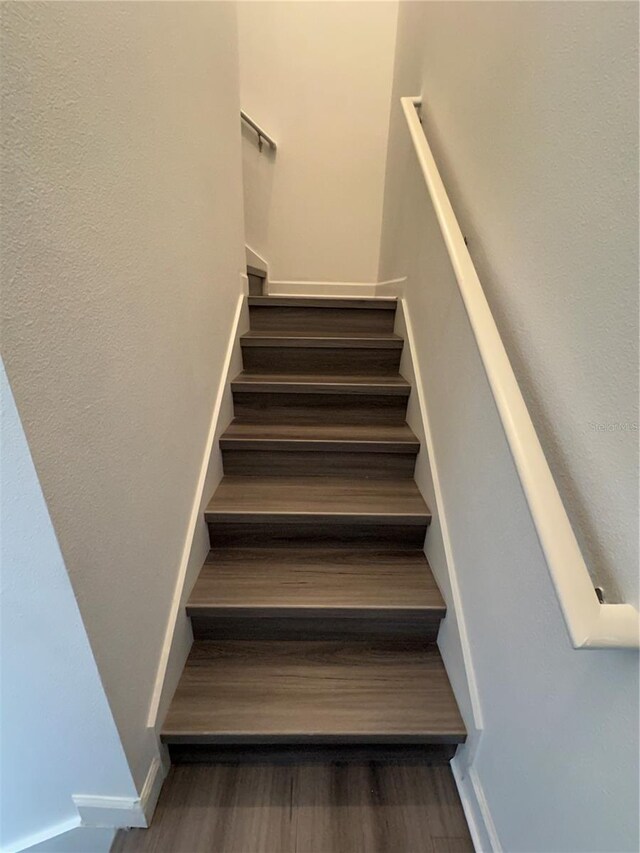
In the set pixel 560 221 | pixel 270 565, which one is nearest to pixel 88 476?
pixel 270 565

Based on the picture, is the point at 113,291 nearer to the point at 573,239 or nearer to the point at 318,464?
the point at 573,239

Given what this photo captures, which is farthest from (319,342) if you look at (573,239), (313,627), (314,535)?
(573,239)

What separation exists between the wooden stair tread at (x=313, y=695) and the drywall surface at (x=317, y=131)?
2.83 meters

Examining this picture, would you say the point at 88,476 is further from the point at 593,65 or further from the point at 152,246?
the point at 593,65

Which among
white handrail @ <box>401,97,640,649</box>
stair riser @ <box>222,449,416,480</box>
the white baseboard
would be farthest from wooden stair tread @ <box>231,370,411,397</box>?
the white baseboard

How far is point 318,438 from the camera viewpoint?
5.72 ft

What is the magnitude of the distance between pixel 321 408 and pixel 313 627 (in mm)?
949

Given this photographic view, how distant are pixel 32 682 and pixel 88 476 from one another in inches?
18.4

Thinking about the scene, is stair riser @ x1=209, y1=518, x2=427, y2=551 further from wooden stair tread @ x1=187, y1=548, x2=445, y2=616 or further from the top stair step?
the top stair step

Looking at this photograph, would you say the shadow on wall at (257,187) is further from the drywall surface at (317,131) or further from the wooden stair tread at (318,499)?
the wooden stair tread at (318,499)

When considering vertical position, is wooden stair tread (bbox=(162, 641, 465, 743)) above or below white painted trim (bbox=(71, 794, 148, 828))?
above

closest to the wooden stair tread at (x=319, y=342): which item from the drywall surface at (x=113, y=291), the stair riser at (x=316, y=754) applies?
the drywall surface at (x=113, y=291)

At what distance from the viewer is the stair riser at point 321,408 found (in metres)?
1.92

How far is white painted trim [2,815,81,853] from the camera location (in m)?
1.05
